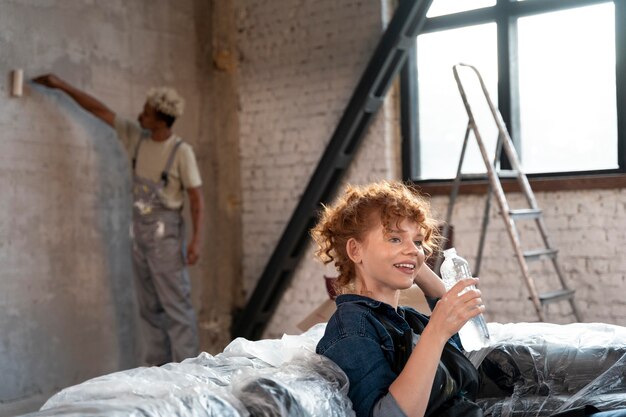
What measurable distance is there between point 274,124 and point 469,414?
3996mm

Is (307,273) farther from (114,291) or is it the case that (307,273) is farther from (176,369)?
(176,369)

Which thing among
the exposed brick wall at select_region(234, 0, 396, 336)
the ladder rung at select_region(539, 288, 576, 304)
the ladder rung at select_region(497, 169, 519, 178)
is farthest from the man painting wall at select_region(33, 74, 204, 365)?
the ladder rung at select_region(539, 288, 576, 304)

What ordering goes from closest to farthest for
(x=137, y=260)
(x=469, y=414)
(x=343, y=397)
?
(x=343, y=397), (x=469, y=414), (x=137, y=260)

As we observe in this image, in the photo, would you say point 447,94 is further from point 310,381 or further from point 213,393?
point 213,393

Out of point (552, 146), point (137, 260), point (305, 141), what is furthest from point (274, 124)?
point (552, 146)

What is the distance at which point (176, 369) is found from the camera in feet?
6.69

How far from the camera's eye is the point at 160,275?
16.5ft

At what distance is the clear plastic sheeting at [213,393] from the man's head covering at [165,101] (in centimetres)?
306

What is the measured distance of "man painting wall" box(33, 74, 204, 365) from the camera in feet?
16.5

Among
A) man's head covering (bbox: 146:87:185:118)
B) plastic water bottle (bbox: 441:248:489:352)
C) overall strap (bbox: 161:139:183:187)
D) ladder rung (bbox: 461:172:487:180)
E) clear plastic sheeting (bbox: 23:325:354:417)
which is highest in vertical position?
man's head covering (bbox: 146:87:185:118)

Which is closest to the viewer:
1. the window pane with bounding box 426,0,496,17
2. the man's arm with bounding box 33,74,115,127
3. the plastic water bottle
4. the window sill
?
the plastic water bottle

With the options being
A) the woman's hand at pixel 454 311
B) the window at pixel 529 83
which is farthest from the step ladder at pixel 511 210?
the woman's hand at pixel 454 311

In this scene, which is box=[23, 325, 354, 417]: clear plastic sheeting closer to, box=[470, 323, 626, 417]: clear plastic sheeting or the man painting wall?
box=[470, 323, 626, 417]: clear plastic sheeting

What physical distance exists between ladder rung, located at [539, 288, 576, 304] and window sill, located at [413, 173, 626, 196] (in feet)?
1.90
